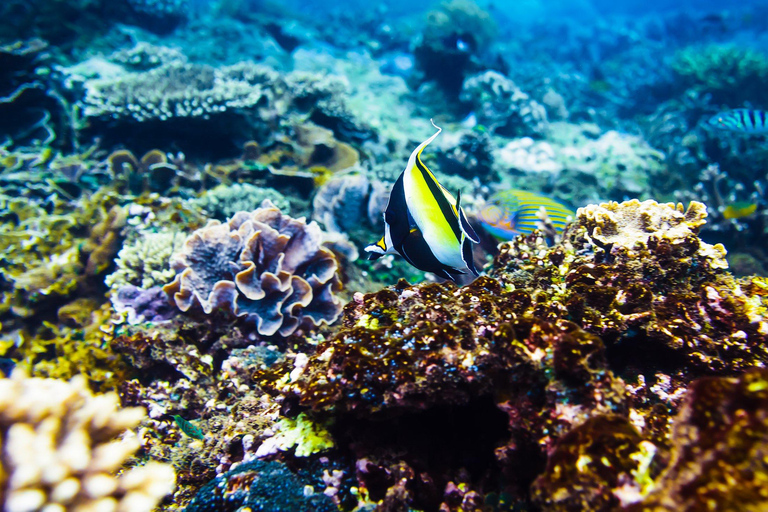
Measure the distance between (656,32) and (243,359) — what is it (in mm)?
31918

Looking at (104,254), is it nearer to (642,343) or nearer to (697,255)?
(642,343)

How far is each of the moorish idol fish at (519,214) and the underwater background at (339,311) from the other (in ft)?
0.08

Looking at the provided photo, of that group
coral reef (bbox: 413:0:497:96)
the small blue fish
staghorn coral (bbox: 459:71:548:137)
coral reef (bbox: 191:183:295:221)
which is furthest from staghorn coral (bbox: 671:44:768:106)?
coral reef (bbox: 191:183:295:221)

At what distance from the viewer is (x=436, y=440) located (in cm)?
176

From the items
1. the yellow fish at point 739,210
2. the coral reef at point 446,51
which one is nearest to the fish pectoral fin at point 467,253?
the yellow fish at point 739,210

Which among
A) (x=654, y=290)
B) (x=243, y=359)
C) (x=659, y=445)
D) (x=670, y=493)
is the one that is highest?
(x=654, y=290)

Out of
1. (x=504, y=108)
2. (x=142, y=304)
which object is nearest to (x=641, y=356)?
(x=142, y=304)

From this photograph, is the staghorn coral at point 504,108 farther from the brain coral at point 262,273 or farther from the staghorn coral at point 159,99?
the brain coral at point 262,273

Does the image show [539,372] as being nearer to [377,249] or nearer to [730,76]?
[377,249]

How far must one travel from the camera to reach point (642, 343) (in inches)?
74.1

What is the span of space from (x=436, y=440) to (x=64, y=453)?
1462mm

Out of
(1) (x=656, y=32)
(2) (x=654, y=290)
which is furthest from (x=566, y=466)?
(1) (x=656, y=32)

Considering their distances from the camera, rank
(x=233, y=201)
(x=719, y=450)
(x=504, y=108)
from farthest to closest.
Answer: (x=504, y=108) → (x=233, y=201) → (x=719, y=450)

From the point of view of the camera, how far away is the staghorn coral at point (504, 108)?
9773mm
